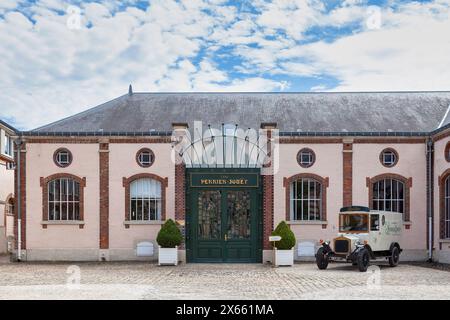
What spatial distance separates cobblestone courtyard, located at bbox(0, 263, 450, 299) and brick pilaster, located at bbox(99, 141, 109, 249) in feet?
4.42

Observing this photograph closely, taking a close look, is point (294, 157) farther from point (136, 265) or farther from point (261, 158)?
point (136, 265)

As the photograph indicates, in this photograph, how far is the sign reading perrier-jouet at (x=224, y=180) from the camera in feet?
67.8

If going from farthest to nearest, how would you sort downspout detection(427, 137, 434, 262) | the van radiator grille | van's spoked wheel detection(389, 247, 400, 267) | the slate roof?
1. the slate roof
2. downspout detection(427, 137, 434, 262)
3. van's spoked wheel detection(389, 247, 400, 267)
4. the van radiator grille

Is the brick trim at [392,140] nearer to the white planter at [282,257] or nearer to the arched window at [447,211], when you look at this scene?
the arched window at [447,211]

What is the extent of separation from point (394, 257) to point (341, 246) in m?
2.49

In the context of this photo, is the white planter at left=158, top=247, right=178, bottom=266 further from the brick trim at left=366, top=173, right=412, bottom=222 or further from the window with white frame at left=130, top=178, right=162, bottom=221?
the brick trim at left=366, top=173, right=412, bottom=222

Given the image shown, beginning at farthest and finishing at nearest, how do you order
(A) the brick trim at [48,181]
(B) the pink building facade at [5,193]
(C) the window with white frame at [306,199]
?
(B) the pink building facade at [5,193] → (C) the window with white frame at [306,199] → (A) the brick trim at [48,181]

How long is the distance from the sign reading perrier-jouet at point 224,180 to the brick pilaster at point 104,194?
3.53 m

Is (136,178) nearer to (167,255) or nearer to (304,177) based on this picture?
(167,255)

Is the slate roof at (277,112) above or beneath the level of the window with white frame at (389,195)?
above

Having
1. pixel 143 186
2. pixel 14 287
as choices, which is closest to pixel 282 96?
pixel 143 186

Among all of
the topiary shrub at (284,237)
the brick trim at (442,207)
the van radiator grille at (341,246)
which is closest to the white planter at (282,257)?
the topiary shrub at (284,237)

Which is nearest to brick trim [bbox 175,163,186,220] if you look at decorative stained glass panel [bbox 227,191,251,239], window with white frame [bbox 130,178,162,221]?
window with white frame [bbox 130,178,162,221]

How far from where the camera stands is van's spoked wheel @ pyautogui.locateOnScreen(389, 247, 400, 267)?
19.2 meters
